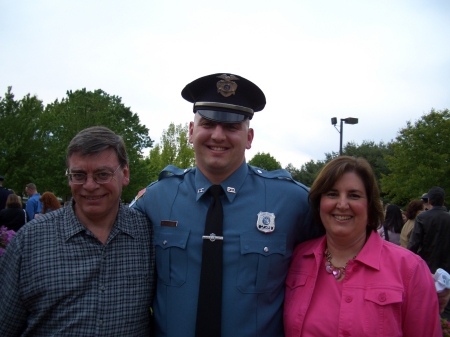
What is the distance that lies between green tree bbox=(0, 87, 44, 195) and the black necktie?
21.8m

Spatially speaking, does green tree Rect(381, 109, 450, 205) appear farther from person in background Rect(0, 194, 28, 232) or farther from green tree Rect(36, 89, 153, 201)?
person in background Rect(0, 194, 28, 232)

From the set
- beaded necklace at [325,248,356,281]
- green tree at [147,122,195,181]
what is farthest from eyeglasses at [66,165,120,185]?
green tree at [147,122,195,181]

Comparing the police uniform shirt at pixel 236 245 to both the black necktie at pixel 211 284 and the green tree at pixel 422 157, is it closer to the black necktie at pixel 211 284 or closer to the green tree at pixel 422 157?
the black necktie at pixel 211 284

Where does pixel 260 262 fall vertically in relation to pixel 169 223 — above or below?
below

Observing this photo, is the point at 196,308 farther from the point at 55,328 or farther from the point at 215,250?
the point at 55,328

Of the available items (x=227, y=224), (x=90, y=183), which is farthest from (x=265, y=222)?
(x=90, y=183)

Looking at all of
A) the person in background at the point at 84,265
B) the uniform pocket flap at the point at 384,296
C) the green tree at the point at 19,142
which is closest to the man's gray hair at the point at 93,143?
the person in background at the point at 84,265

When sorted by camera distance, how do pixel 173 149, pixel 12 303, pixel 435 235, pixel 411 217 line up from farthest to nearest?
pixel 173 149 → pixel 411 217 → pixel 435 235 → pixel 12 303

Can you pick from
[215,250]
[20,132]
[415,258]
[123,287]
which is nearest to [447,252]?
[415,258]

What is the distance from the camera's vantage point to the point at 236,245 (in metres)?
2.66

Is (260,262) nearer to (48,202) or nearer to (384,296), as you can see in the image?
(384,296)

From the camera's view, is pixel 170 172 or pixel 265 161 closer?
pixel 170 172

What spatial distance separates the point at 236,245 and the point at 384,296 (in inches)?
35.6

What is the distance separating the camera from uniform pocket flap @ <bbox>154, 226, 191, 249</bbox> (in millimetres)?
2690
